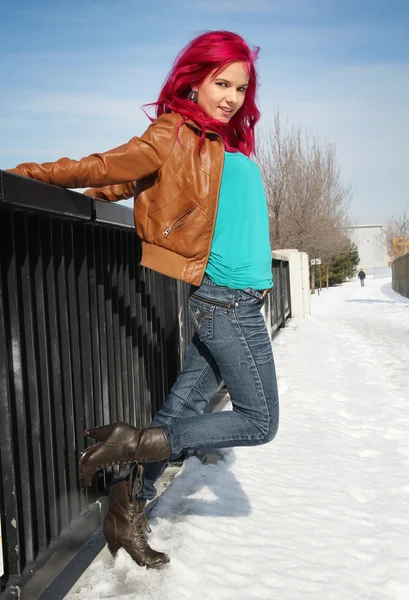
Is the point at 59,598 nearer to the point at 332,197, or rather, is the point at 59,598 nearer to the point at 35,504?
the point at 35,504

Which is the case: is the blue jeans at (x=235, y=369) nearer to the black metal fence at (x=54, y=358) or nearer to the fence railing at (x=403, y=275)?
the black metal fence at (x=54, y=358)

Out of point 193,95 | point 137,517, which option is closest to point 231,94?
point 193,95

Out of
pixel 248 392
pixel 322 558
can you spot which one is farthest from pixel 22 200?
pixel 322 558

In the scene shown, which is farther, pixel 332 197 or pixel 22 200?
pixel 332 197

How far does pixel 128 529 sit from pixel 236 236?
1.12 metres

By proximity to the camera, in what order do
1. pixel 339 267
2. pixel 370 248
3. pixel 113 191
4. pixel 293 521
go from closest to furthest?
pixel 113 191 → pixel 293 521 → pixel 339 267 → pixel 370 248

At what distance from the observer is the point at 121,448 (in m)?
2.13

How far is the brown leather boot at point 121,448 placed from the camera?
2107mm

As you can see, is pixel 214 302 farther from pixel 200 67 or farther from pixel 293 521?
pixel 293 521

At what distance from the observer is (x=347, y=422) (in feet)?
16.0

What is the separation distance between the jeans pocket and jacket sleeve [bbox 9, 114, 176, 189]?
0.50 metres

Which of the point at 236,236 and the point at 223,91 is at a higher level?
the point at 223,91

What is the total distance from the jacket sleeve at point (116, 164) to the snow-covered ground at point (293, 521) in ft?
4.51

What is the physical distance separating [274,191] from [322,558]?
30.7 m
